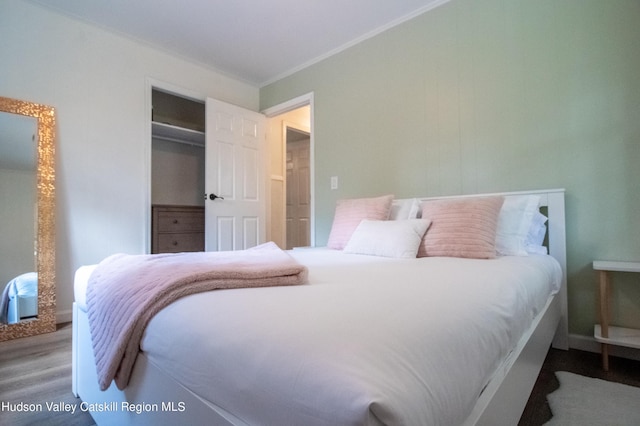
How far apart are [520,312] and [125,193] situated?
304 centimetres

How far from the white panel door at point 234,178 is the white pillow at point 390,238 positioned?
174 centimetres

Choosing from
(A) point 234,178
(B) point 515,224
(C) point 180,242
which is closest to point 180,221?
(C) point 180,242

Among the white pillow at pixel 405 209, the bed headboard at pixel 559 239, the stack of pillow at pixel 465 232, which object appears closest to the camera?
the stack of pillow at pixel 465 232

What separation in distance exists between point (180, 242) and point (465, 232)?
104 inches

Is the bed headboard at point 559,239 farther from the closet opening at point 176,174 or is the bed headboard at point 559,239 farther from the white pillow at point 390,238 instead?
the closet opening at point 176,174

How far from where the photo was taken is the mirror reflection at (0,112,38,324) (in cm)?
223

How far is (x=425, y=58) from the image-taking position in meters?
2.47

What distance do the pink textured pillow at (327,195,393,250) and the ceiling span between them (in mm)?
1562

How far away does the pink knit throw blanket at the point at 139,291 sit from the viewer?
2.53 ft

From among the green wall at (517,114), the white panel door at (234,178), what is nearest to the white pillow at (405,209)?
the green wall at (517,114)

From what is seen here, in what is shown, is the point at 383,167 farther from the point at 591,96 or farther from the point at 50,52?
the point at 50,52

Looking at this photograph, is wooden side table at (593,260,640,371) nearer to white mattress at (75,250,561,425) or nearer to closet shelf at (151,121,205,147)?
white mattress at (75,250,561,425)

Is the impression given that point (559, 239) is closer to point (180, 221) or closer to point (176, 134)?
point (180, 221)

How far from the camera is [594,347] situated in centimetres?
179
